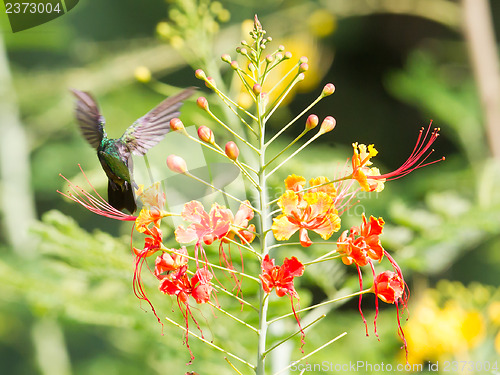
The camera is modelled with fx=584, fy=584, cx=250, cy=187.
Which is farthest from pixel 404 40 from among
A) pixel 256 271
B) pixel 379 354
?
pixel 256 271

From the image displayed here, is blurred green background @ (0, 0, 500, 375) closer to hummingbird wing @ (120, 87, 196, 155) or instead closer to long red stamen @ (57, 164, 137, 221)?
long red stamen @ (57, 164, 137, 221)

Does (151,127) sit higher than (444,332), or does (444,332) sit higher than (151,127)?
(151,127)

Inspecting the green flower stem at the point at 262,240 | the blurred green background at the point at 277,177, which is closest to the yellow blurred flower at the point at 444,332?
the blurred green background at the point at 277,177

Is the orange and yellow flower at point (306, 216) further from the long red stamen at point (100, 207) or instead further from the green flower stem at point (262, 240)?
the long red stamen at point (100, 207)

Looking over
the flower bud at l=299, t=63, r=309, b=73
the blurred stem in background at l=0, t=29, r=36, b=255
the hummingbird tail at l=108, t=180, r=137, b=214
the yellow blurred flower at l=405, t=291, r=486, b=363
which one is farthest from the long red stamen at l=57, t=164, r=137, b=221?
the blurred stem in background at l=0, t=29, r=36, b=255

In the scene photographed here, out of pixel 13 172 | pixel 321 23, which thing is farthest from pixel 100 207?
pixel 321 23

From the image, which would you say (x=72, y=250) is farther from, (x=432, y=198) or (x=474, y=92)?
(x=474, y=92)

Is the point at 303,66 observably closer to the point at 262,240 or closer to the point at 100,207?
the point at 262,240
